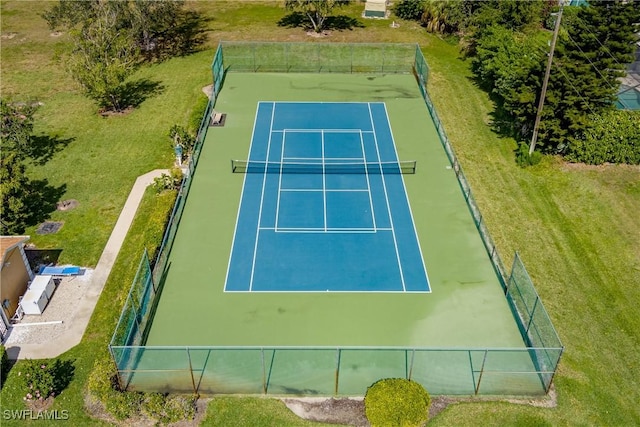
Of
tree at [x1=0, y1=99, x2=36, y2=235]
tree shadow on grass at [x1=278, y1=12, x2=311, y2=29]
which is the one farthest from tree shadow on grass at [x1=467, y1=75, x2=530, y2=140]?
tree at [x1=0, y1=99, x2=36, y2=235]

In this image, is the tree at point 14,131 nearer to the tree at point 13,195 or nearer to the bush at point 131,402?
the tree at point 13,195

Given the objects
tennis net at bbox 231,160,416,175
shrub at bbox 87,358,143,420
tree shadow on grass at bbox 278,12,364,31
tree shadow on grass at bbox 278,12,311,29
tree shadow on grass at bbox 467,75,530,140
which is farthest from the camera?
tree shadow on grass at bbox 278,12,311,29

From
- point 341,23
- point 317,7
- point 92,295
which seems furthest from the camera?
point 341,23

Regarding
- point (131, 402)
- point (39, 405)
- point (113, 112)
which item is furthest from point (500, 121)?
point (39, 405)

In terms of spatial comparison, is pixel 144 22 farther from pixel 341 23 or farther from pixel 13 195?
pixel 13 195

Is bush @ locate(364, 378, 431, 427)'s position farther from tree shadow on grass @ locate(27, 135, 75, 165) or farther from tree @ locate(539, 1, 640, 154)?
tree shadow on grass @ locate(27, 135, 75, 165)
